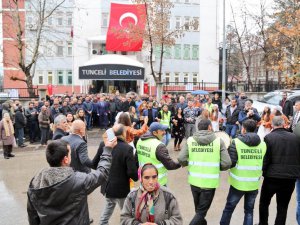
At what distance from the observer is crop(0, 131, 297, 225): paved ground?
664 cm

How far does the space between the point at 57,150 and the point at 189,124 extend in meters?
9.69

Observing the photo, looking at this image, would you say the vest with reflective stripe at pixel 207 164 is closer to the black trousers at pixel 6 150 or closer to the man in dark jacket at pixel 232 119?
the man in dark jacket at pixel 232 119

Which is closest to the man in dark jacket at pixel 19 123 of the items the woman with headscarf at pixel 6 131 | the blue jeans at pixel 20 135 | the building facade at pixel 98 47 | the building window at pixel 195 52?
the blue jeans at pixel 20 135

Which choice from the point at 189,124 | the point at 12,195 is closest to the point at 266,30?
the point at 189,124

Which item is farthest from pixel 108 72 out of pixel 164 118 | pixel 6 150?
pixel 6 150

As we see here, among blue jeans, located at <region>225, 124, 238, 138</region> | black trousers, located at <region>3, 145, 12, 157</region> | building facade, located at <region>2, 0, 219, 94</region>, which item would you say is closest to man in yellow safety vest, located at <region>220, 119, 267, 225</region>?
blue jeans, located at <region>225, 124, 238, 138</region>

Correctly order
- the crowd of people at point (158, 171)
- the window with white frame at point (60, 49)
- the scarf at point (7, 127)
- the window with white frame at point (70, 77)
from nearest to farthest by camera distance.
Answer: the crowd of people at point (158, 171), the scarf at point (7, 127), the window with white frame at point (60, 49), the window with white frame at point (70, 77)

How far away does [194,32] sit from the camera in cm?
4278

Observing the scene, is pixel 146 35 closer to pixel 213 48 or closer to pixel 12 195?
pixel 213 48

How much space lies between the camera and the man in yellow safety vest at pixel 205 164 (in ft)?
17.6

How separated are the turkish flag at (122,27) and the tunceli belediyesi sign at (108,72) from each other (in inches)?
222

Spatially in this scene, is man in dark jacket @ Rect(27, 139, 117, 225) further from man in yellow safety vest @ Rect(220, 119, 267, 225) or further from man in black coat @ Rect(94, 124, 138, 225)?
man in yellow safety vest @ Rect(220, 119, 267, 225)

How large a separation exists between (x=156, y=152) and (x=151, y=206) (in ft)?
6.85

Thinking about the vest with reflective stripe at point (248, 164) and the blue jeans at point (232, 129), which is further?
the blue jeans at point (232, 129)
